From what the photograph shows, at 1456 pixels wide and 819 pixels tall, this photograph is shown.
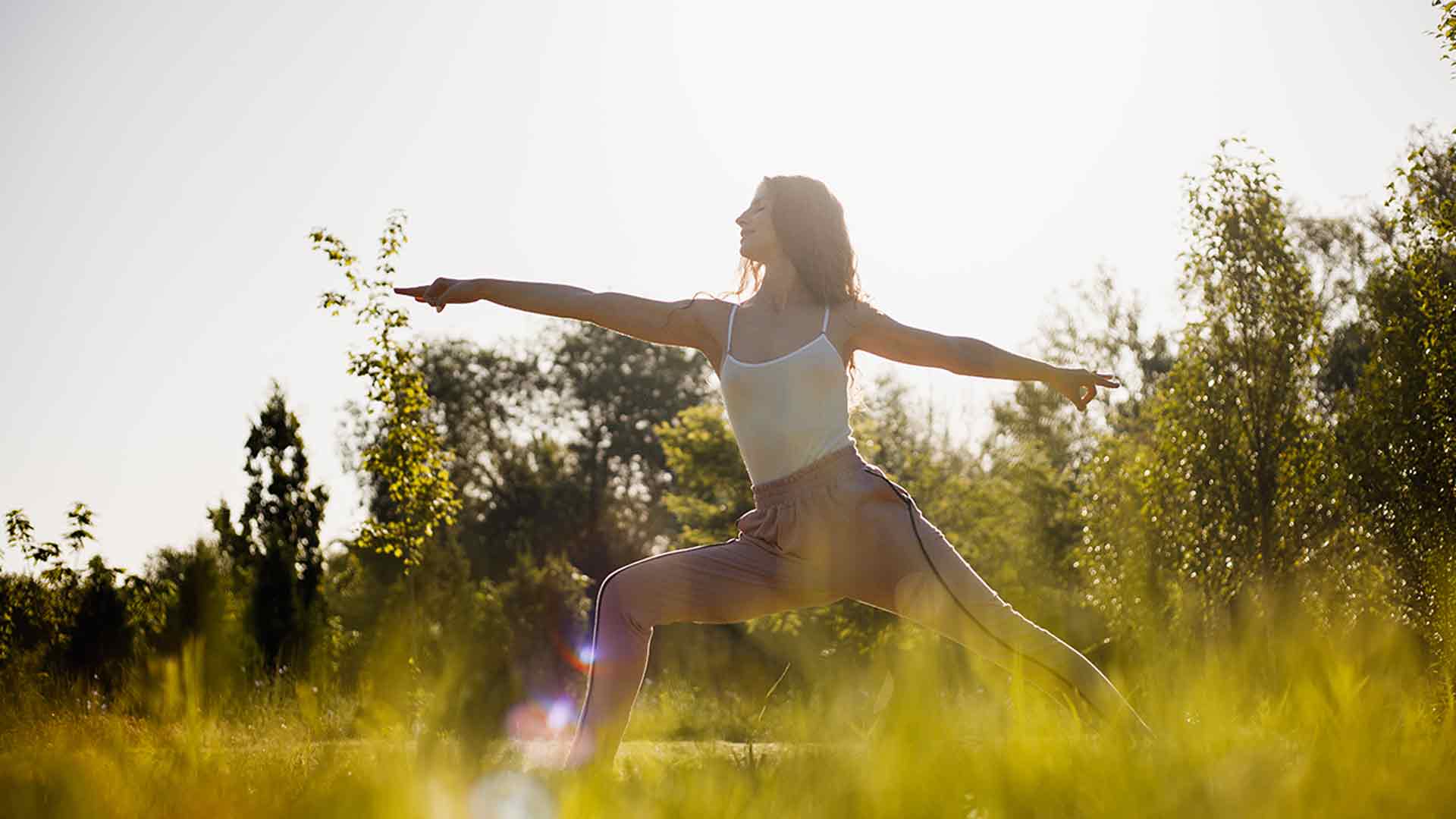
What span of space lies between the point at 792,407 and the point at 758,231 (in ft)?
2.39

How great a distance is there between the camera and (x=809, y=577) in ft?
12.5

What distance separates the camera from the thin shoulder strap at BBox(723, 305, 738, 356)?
399cm

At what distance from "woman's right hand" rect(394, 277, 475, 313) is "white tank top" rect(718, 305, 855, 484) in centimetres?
96

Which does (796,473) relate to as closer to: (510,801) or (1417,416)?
(510,801)

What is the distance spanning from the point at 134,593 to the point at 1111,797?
48.0 ft

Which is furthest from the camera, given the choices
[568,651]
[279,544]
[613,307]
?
[568,651]

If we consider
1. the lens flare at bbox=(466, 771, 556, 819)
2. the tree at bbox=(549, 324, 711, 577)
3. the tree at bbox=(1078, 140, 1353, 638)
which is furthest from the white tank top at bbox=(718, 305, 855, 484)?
the tree at bbox=(549, 324, 711, 577)

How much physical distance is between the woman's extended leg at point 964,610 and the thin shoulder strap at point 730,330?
616 millimetres

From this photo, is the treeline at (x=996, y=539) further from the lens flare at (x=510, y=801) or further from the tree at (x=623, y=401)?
the tree at (x=623, y=401)

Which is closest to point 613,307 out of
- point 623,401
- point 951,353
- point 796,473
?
point 796,473

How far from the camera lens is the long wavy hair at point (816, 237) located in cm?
413

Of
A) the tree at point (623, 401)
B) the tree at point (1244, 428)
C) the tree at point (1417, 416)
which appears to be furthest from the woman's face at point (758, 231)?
the tree at point (623, 401)

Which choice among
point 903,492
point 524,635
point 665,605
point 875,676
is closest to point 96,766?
point 875,676

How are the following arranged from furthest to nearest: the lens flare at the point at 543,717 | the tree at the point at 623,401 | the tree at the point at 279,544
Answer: the tree at the point at 623,401, the tree at the point at 279,544, the lens flare at the point at 543,717
